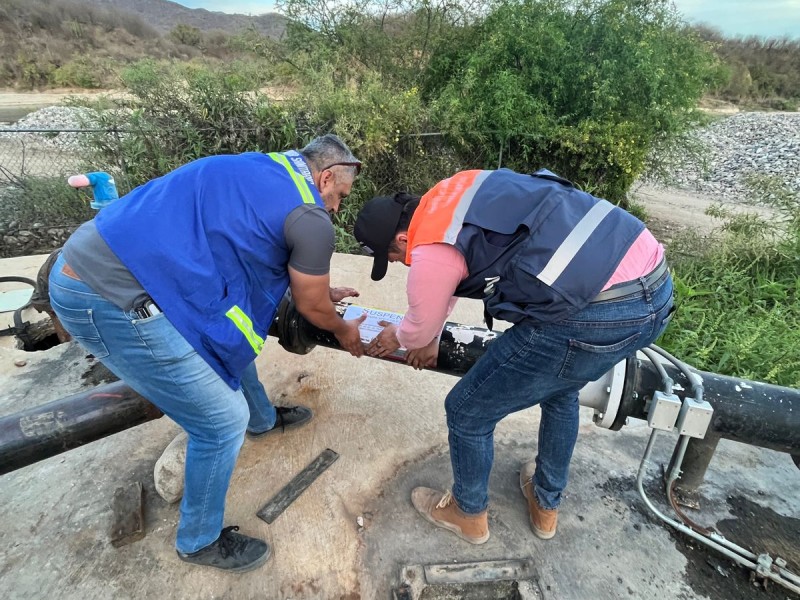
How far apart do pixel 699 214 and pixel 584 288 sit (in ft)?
33.0

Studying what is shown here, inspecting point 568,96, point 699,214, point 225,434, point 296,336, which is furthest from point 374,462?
point 699,214

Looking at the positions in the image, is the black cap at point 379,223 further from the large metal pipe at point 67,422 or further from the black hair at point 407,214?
the large metal pipe at point 67,422

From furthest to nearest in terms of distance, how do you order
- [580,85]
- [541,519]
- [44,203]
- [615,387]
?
[580,85]
[44,203]
[541,519]
[615,387]

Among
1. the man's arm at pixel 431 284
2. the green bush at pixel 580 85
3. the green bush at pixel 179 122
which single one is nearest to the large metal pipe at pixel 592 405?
the man's arm at pixel 431 284

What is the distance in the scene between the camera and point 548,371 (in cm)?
154

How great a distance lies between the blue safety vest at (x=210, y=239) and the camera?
4.67ft

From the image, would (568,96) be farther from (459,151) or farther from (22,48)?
(22,48)

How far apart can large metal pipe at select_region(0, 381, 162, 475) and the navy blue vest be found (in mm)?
1454

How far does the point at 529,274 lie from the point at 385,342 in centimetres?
73

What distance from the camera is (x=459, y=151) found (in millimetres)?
6777

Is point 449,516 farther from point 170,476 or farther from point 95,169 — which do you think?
point 95,169

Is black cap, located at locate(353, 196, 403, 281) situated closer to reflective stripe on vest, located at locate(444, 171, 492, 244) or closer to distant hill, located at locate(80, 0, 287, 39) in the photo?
reflective stripe on vest, located at locate(444, 171, 492, 244)

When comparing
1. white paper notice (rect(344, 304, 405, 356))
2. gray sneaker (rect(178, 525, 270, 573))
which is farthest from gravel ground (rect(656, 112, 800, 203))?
gray sneaker (rect(178, 525, 270, 573))

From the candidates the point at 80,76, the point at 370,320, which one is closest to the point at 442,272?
the point at 370,320
